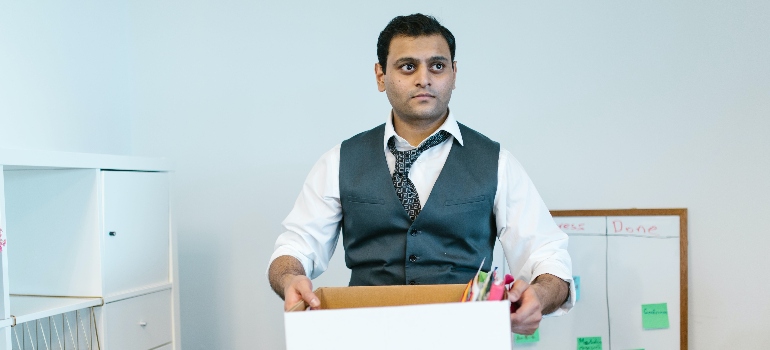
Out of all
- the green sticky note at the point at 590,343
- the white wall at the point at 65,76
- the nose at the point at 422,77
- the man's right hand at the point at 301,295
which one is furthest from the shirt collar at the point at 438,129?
the white wall at the point at 65,76

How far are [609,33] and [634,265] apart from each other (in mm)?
739

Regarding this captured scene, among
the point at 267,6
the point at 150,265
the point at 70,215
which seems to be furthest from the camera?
the point at 267,6

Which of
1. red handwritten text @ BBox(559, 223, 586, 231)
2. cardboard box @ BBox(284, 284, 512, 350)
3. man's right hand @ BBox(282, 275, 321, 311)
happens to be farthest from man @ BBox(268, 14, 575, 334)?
red handwritten text @ BBox(559, 223, 586, 231)

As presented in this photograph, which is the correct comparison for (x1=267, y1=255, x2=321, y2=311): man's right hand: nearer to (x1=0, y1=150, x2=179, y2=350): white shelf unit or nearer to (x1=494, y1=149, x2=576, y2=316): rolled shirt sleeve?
(x1=494, y1=149, x2=576, y2=316): rolled shirt sleeve

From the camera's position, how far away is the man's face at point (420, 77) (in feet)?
5.67

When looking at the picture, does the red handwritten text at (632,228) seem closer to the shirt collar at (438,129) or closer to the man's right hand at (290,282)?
the shirt collar at (438,129)

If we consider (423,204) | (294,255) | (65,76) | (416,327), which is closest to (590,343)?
(423,204)

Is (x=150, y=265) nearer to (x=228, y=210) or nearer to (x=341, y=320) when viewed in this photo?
(x=228, y=210)

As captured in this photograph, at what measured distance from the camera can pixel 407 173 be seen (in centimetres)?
176

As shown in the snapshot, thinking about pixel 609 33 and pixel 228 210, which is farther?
pixel 228 210

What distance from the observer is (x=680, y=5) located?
95.3 inches

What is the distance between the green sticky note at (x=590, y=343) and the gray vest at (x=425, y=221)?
862 mm

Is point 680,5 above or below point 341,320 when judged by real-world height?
above

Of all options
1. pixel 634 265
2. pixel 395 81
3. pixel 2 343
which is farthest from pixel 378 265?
pixel 634 265
